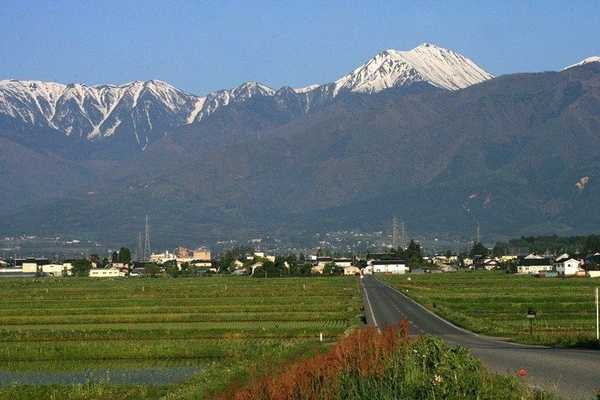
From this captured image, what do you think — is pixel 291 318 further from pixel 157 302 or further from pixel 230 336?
pixel 157 302

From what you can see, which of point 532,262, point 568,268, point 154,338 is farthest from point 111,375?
point 532,262

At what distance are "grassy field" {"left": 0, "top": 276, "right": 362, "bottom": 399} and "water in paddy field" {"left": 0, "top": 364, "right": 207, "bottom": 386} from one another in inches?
1.0

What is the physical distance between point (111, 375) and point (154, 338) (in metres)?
10.8

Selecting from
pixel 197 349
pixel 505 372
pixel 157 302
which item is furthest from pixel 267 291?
pixel 505 372

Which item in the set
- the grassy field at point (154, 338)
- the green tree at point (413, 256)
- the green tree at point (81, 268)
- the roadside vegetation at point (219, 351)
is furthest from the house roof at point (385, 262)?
the grassy field at point (154, 338)

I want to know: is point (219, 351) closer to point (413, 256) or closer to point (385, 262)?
point (385, 262)

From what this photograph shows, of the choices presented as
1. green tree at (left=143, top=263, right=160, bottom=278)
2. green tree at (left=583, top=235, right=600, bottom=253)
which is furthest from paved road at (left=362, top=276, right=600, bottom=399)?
green tree at (left=583, top=235, right=600, bottom=253)

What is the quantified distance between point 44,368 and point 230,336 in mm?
9907

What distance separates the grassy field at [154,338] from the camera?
960 inches

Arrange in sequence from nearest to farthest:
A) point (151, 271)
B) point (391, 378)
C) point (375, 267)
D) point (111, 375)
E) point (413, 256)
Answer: point (391, 378) → point (111, 375) → point (151, 271) → point (375, 267) → point (413, 256)

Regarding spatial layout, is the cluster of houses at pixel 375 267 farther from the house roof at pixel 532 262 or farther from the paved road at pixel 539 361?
the paved road at pixel 539 361

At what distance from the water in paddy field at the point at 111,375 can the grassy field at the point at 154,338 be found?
0.03m

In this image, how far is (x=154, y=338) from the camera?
129ft

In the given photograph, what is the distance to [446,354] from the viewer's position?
15.6 meters
